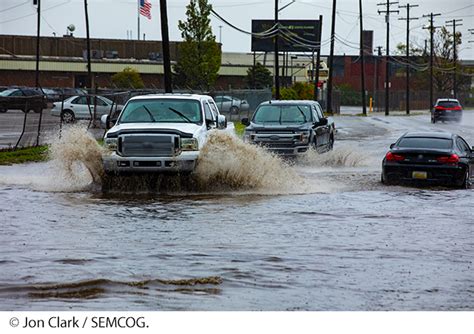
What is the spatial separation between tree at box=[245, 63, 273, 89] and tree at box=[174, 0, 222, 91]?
11692 mm

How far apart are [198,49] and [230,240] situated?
2560 inches

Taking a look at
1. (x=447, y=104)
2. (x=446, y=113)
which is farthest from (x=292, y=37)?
(x=446, y=113)

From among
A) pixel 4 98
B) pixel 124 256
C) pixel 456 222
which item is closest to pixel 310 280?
pixel 124 256

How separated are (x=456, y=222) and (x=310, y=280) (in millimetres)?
5922

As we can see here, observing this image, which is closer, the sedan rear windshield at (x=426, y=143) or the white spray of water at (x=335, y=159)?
the sedan rear windshield at (x=426, y=143)

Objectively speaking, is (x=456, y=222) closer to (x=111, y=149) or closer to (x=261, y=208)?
(x=261, y=208)

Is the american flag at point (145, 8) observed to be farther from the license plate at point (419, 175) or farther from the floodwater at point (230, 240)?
the license plate at point (419, 175)

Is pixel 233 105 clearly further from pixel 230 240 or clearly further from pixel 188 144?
pixel 230 240

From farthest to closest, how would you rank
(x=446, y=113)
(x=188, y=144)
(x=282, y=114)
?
(x=446, y=113), (x=282, y=114), (x=188, y=144)

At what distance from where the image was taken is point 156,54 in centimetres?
9531

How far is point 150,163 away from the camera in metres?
18.8

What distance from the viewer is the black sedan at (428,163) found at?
69.7 feet

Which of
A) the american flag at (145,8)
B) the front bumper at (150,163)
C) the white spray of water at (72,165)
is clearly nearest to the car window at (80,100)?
the american flag at (145,8)

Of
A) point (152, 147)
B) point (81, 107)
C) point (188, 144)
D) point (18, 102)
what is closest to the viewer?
point (152, 147)
